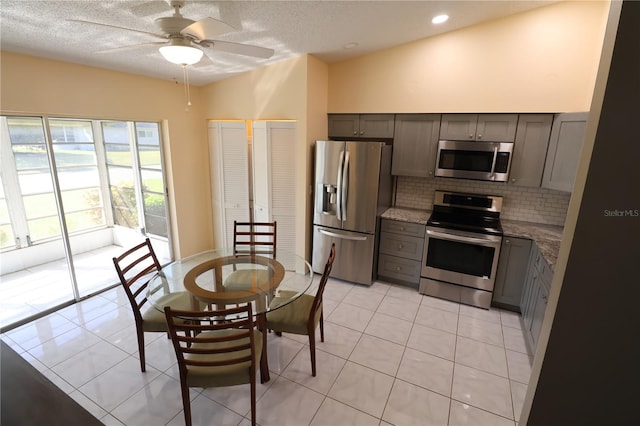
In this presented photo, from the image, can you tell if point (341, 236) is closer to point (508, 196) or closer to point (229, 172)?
point (229, 172)

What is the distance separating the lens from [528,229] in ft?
10.8

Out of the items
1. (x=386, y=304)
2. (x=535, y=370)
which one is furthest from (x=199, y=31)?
(x=386, y=304)

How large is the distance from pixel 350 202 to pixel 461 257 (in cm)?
142

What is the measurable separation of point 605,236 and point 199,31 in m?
2.23

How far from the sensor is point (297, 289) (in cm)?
255

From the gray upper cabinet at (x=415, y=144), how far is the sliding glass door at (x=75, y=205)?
3276 mm

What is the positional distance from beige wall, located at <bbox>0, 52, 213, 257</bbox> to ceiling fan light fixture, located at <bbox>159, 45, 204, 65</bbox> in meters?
1.92

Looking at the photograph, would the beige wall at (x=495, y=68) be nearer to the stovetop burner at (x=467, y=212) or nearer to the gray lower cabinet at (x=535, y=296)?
the stovetop burner at (x=467, y=212)

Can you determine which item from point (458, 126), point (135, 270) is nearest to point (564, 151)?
point (458, 126)

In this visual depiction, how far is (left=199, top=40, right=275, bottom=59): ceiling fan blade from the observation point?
201 centimetres

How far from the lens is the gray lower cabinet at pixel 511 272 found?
315 cm

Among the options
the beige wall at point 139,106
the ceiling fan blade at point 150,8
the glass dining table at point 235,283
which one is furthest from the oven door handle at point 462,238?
the beige wall at point 139,106

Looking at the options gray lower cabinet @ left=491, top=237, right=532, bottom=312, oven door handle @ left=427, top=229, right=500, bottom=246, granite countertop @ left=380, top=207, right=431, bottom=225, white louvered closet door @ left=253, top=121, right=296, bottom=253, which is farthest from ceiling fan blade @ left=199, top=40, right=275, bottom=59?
gray lower cabinet @ left=491, top=237, right=532, bottom=312

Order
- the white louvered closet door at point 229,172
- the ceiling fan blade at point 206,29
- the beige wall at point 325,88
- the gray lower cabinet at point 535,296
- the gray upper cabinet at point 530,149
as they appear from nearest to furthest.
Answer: the ceiling fan blade at point 206,29 < the gray lower cabinet at point 535,296 < the beige wall at point 325,88 < the gray upper cabinet at point 530,149 < the white louvered closet door at point 229,172
